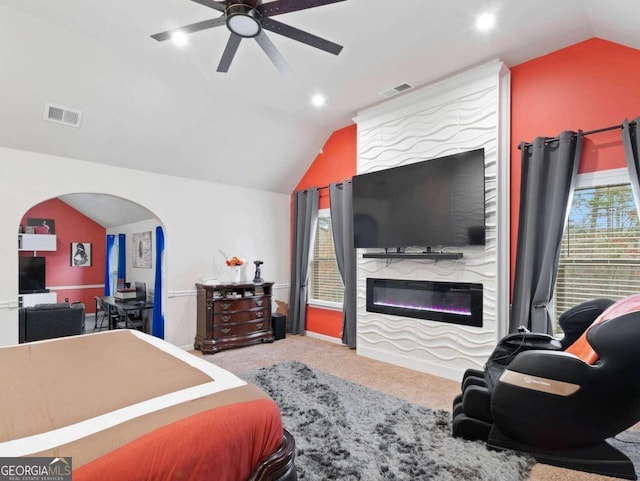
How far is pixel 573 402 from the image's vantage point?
1.98 m

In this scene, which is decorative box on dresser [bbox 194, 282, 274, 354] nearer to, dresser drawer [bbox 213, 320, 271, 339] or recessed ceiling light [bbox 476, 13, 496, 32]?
dresser drawer [bbox 213, 320, 271, 339]

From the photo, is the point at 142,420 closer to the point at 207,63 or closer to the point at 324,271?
the point at 207,63

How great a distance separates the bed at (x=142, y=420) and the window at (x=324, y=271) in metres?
3.57

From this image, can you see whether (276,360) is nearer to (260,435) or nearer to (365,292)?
(365,292)

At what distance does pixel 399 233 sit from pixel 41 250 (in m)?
7.19

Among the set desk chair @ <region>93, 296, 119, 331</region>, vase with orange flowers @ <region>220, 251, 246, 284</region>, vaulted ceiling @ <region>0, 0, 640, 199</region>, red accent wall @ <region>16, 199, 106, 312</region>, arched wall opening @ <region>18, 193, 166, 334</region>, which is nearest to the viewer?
vaulted ceiling @ <region>0, 0, 640, 199</region>

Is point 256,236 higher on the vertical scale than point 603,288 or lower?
higher

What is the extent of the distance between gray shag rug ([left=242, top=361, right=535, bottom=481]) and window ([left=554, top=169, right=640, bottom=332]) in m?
1.71

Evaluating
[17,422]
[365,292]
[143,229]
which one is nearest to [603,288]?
[365,292]


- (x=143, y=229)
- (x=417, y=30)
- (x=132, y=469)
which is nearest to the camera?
(x=132, y=469)

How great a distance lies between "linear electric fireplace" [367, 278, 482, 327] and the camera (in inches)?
142

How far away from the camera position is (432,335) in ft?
12.7

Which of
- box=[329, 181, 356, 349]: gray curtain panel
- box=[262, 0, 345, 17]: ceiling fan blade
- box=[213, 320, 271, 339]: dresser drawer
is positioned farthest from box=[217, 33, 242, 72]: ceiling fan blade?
box=[213, 320, 271, 339]: dresser drawer

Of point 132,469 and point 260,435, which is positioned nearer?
point 132,469
